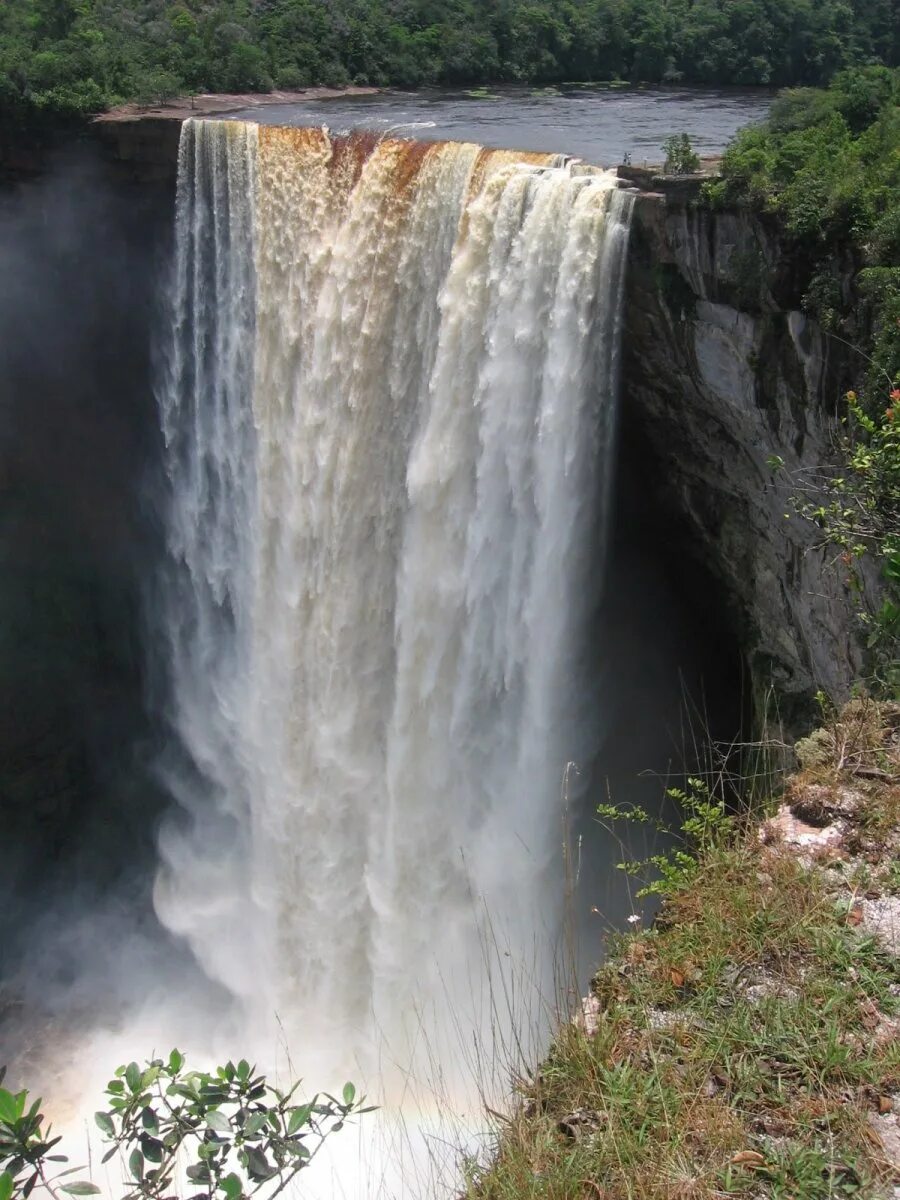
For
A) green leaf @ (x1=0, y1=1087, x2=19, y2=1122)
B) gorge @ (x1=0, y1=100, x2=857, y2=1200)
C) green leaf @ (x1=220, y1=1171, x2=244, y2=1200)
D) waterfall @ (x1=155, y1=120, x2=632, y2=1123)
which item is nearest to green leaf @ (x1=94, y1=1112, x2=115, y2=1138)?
green leaf @ (x1=0, y1=1087, x2=19, y2=1122)

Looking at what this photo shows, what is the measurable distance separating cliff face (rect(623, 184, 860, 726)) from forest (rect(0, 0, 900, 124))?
11348mm

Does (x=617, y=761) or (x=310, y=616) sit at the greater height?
(x=310, y=616)

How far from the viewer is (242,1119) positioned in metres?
2.64

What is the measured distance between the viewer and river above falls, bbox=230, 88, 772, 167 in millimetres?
12914

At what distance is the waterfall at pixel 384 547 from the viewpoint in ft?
31.4

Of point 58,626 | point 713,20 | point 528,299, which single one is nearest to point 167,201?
point 58,626

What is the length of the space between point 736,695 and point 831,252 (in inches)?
210

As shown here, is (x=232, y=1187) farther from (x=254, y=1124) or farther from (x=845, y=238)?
(x=845, y=238)

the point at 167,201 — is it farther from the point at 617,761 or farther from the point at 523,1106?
the point at 523,1106

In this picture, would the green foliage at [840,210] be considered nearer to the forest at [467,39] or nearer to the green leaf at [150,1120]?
the green leaf at [150,1120]

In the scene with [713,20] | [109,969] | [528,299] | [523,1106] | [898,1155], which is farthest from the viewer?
[713,20]

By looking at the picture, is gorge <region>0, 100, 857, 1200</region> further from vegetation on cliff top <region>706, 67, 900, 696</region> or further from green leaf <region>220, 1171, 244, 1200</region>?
green leaf <region>220, 1171, 244, 1200</region>

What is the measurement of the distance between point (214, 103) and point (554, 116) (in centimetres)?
568

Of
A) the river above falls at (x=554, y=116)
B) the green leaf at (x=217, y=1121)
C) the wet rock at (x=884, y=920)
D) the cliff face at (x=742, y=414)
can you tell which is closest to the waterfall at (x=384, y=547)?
the cliff face at (x=742, y=414)
